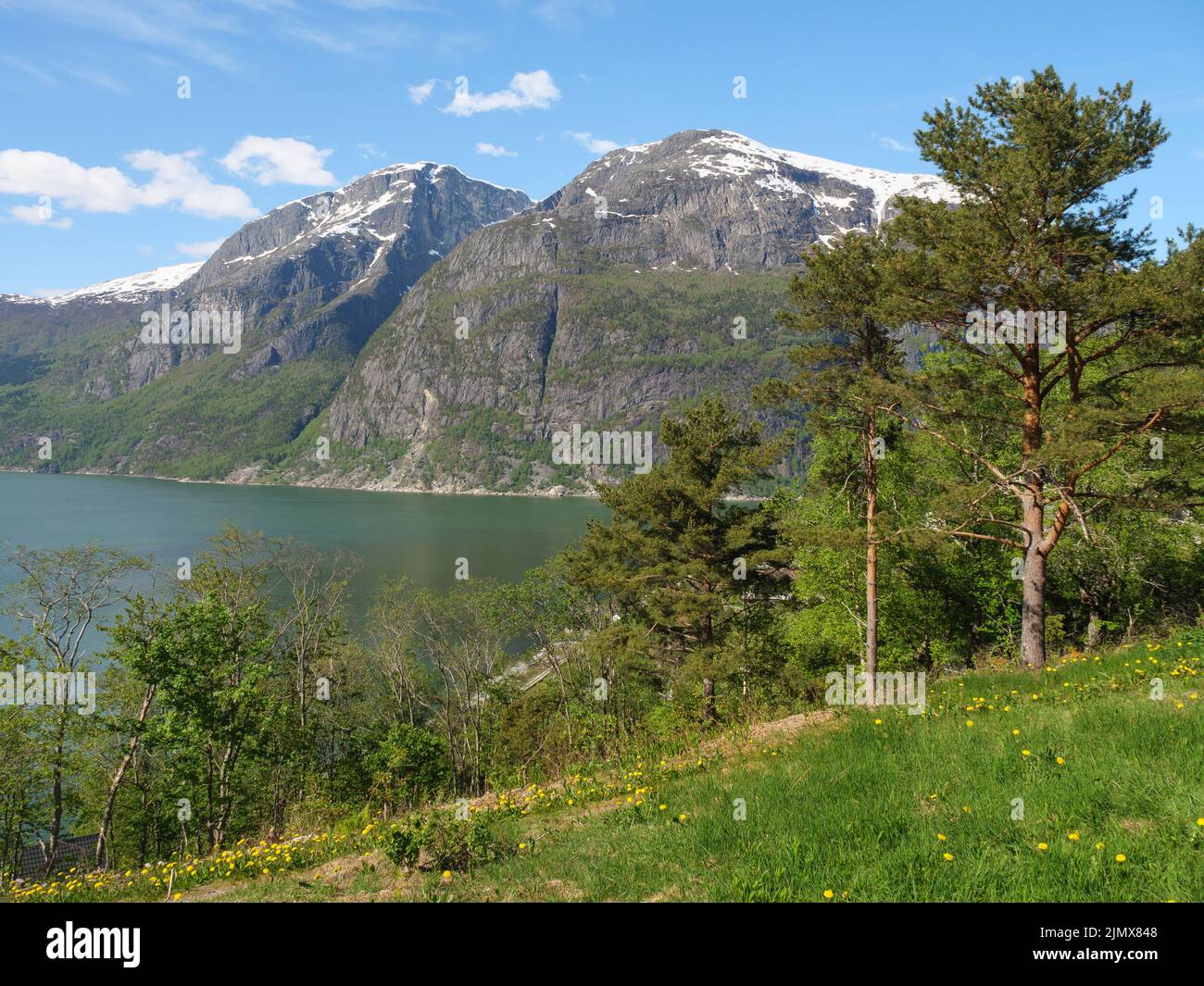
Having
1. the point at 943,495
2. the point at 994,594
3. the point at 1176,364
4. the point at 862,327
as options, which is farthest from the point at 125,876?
the point at 994,594

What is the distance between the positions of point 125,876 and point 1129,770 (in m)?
12.3

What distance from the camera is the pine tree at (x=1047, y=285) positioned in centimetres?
1078

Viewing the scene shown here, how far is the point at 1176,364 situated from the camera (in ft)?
37.7

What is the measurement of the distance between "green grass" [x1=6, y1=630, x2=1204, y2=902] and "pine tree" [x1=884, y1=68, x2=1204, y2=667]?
4433 millimetres

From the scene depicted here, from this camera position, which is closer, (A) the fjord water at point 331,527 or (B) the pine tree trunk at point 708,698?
(B) the pine tree trunk at point 708,698

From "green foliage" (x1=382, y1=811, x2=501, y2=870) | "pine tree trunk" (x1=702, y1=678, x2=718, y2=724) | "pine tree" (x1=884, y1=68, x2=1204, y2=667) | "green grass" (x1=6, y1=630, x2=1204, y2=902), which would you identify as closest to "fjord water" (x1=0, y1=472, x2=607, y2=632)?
"pine tree trunk" (x1=702, y1=678, x2=718, y2=724)

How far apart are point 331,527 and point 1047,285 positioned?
11566 cm

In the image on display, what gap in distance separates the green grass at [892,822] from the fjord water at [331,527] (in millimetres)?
31201

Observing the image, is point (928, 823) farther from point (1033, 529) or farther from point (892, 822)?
point (1033, 529)

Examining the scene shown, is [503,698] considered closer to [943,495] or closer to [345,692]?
[345,692]

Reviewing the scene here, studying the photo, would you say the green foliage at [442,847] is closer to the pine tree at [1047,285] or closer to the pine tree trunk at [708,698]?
the pine tree at [1047,285]

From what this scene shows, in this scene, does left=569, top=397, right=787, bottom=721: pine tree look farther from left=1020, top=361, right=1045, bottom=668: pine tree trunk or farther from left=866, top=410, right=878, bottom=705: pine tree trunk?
left=1020, top=361, right=1045, bottom=668: pine tree trunk

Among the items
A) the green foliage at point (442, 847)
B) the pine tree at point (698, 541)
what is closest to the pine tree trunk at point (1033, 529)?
the pine tree at point (698, 541)

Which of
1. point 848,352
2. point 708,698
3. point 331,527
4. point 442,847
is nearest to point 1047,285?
point 848,352
